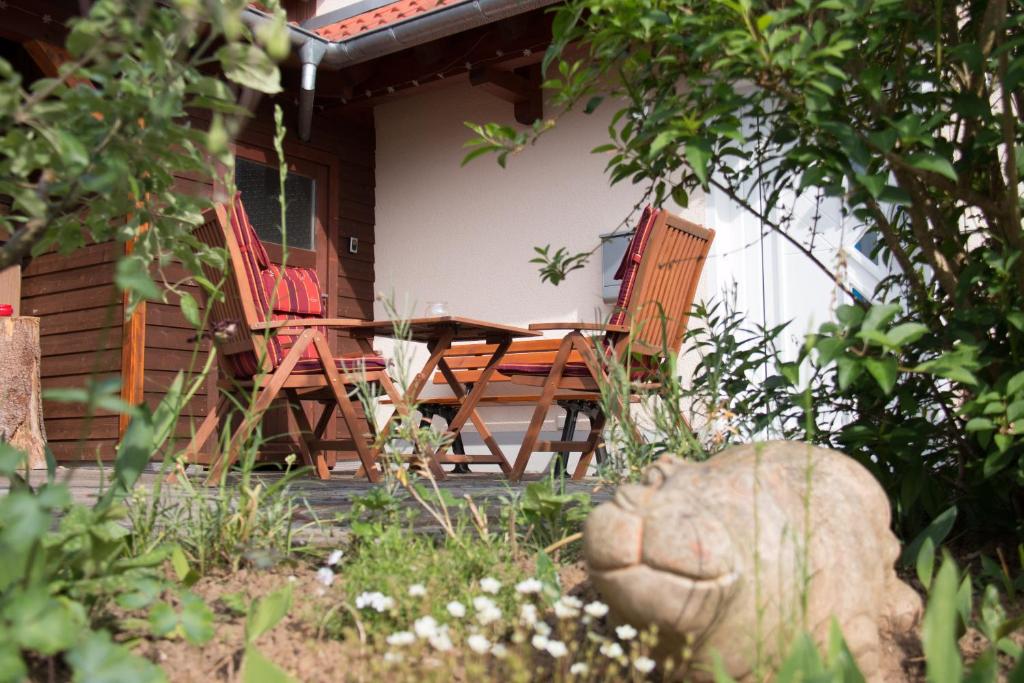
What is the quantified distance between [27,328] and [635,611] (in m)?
5.71

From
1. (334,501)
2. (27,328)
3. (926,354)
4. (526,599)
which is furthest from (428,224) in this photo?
(526,599)

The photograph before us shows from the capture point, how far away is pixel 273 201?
7570 millimetres

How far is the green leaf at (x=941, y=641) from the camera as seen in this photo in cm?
127

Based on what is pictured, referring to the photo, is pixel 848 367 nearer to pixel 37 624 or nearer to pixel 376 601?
pixel 376 601

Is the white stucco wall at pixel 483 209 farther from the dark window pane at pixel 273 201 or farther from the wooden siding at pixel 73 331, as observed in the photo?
the wooden siding at pixel 73 331

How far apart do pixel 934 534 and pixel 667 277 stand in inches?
103

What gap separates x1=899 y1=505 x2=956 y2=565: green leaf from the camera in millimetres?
1872

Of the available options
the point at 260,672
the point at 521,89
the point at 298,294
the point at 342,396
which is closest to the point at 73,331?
the point at 298,294

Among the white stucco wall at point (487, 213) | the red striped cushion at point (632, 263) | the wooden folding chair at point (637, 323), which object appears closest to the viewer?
the wooden folding chair at point (637, 323)

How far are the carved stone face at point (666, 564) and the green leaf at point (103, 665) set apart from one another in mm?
602

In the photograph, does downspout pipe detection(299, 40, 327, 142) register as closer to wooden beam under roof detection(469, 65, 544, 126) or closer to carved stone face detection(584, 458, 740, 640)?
wooden beam under roof detection(469, 65, 544, 126)

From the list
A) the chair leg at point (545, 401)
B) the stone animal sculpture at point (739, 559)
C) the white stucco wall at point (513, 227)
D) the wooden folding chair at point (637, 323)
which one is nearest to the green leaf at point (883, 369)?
the stone animal sculpture at point (739, 559)

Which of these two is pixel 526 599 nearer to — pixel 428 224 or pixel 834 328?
pixel 834 328

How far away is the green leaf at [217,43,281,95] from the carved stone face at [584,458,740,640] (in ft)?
2.47
